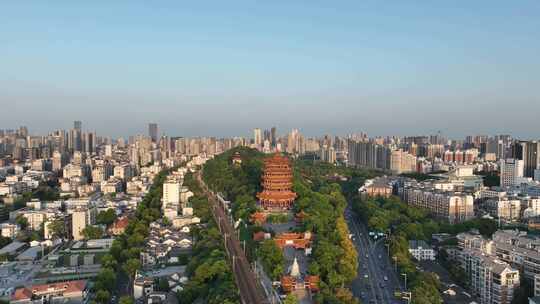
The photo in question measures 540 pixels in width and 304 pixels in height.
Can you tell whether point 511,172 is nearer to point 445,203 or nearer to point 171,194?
point 445,203

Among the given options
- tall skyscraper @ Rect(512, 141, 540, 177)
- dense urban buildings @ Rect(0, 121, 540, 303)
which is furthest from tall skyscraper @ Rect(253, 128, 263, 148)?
tall skyscraper @ Rect(512, 141, 540, 177)

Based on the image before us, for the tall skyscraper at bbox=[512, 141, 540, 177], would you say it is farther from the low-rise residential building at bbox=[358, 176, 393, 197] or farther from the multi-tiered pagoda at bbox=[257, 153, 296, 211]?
the multi-tiered pagoda at bbox=[257, 153, 296, 211]

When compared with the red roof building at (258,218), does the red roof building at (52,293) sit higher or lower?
lower

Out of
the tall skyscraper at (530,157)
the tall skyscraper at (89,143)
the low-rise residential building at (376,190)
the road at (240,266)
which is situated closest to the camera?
the road at (240,266)

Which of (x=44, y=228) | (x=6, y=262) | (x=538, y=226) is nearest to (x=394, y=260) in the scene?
(x=538, y=226)

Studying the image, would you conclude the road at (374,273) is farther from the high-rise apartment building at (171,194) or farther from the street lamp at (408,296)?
the high-rise apartment building at (171,194)

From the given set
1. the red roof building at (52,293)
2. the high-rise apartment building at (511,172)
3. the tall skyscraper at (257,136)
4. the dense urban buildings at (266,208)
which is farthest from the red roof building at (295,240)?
the tall skyscraper at (257,136)
